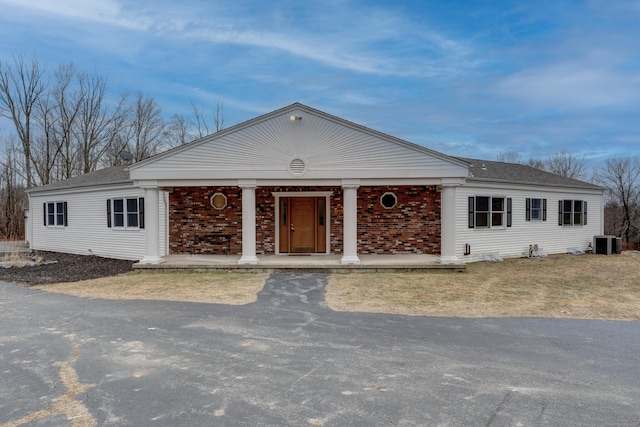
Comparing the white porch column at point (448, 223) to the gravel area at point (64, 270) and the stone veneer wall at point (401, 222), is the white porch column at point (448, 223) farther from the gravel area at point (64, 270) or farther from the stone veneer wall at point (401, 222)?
the gravel area at point (64, 270)

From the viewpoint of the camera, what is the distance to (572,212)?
54.0 feet

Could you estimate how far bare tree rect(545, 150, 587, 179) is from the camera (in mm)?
34750

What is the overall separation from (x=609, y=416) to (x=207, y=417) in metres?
3.16

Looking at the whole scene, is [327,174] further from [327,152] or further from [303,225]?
[303,225]

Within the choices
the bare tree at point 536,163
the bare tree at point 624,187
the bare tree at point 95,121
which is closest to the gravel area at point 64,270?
the bare tree at point 95,121

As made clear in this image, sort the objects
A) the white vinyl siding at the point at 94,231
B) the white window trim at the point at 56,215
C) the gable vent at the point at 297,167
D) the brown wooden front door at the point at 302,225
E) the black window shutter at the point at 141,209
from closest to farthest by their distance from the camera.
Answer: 1. the gable vent at the point at 297,167
2. the brown wooden front door at the point at 302,225
3. the black window shutter at the point at 141,209
4. the white vinyl siding at the point at 94,231
5. the white window trim at the point at 56,215

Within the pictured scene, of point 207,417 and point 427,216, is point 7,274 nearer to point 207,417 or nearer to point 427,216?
point 207,417

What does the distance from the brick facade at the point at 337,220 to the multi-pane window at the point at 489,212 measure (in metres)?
1.28

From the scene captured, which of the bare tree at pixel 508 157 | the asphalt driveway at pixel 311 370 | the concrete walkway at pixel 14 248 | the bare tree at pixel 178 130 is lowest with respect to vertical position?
the concrete walkway at pixel 14 248

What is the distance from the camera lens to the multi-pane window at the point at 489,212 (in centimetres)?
1348

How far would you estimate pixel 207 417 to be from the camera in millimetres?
3135

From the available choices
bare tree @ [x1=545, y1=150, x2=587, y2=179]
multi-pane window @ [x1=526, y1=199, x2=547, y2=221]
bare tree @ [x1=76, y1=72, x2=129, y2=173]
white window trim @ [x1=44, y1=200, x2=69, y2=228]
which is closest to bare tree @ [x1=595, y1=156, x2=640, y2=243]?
bare tree @ [x1=545, y1=150, x2=587, y2=179]

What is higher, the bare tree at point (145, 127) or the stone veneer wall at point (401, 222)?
the bare tree at point (145, 127)

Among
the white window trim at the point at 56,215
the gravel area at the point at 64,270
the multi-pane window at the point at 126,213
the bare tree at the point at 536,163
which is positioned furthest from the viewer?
the bare tree at the point at 536,163
